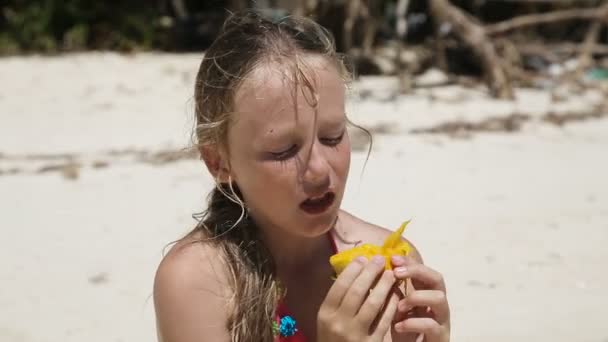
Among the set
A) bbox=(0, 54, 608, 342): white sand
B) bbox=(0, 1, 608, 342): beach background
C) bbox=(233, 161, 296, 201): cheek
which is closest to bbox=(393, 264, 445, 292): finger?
bbox=(233, 161, 296, 201): cheek

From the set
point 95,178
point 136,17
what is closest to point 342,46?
point 136,17

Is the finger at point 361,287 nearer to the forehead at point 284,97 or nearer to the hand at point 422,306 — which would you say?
the hand at point 422,306

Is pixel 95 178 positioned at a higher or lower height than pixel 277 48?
lower

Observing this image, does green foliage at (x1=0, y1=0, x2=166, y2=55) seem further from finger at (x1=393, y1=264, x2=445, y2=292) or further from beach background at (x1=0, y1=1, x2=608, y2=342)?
finger at (x1=393, y1=264, x2=445, y2=292)

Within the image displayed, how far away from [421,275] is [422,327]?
0.11 m

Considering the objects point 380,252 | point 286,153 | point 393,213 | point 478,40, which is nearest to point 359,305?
point 380,252

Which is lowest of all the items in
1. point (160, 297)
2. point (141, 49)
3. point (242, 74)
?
point (141, 49)

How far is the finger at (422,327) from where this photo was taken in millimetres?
1567

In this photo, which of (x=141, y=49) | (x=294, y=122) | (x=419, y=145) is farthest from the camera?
(x=141, y=49)

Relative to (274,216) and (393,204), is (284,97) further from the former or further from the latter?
(393,204)

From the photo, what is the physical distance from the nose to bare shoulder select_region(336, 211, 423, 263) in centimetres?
46

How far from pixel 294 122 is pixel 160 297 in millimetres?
535

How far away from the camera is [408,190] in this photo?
412 cm

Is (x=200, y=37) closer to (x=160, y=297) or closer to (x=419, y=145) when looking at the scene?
(x=419, y=145)
